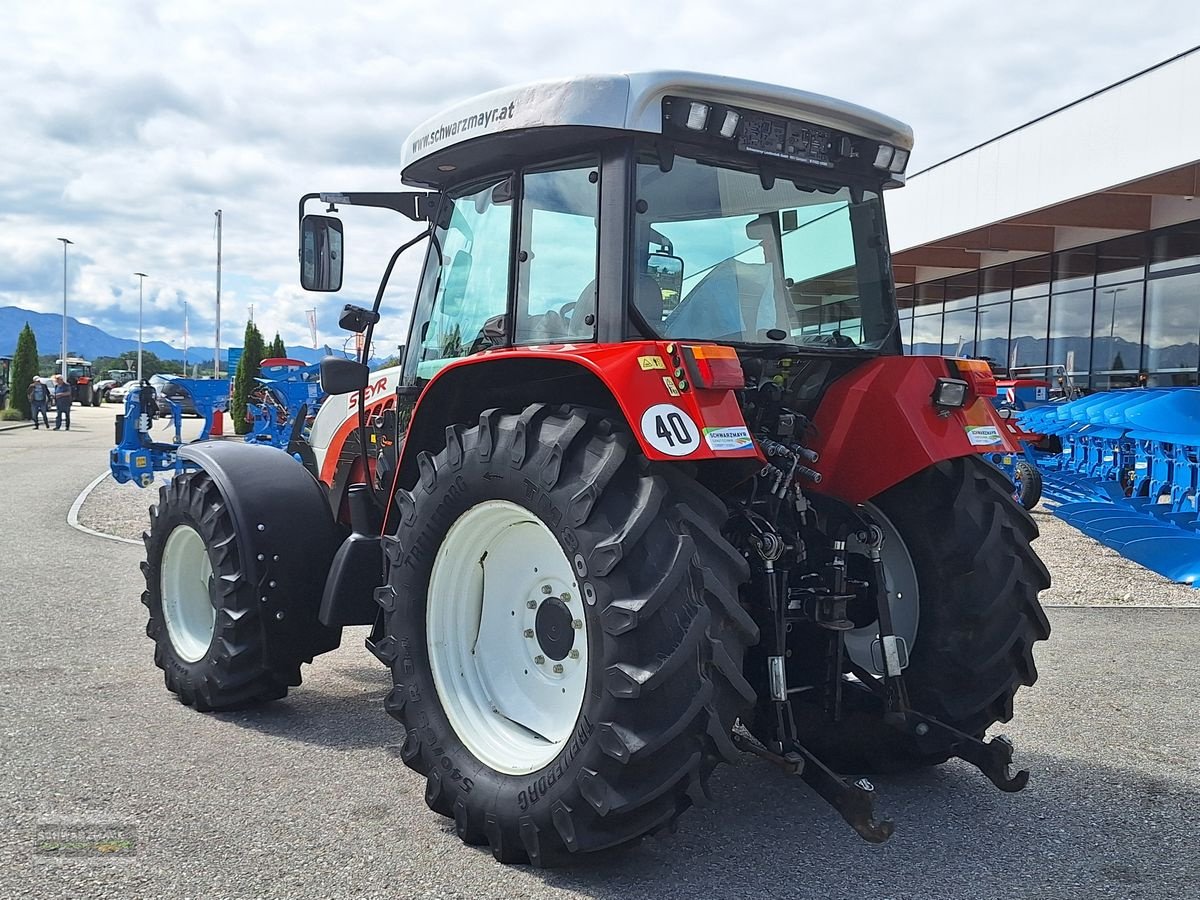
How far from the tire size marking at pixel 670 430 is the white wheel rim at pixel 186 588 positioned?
2872 millimetres

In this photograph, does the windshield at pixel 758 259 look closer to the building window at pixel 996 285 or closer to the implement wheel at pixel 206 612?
the implement wheel at pixel 206 612

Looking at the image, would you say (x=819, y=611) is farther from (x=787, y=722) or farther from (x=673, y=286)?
(x=673, y=286)

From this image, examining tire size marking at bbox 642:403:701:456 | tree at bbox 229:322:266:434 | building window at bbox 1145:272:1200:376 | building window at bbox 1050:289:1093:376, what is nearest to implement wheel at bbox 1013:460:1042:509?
building window at bbox 1145:272:1200:376

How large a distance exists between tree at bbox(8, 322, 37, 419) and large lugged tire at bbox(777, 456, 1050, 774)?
35.8 metres

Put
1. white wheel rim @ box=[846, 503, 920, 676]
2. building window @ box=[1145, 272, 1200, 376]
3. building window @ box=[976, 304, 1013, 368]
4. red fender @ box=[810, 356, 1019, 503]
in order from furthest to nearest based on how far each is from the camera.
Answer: building window @ box=[976, 304, 1013, 368] → building window @ box=[1145, 272, 1200, 376] → white wheel rim @ box=[846, 503, 920, 676] → red fender @ box=[810, 356, 1019, 503]

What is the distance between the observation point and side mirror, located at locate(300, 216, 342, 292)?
418 cm

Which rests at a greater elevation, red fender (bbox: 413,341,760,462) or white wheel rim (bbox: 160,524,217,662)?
red fender (bbox: 413,341,760,462)

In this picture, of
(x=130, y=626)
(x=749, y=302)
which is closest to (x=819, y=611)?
(x=749, y=302)

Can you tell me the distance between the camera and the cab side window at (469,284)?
3822 millimetres

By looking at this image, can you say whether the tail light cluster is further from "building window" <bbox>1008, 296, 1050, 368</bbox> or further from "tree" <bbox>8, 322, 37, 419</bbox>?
"tree" <bbox>8, 322, 37, 419</bbox>

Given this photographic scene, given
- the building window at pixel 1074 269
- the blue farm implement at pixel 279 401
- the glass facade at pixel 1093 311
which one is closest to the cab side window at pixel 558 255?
the glass facade at pixel 1093 311

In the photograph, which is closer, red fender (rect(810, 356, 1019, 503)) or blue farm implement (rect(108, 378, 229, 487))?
red fender (rect(810, 356, 1019, 503))

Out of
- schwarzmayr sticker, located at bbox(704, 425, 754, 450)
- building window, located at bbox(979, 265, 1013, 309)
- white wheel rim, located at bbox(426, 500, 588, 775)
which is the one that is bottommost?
white wheel rim, located at bbox(426, 500, 588, 775)

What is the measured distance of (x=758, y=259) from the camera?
371 cm
